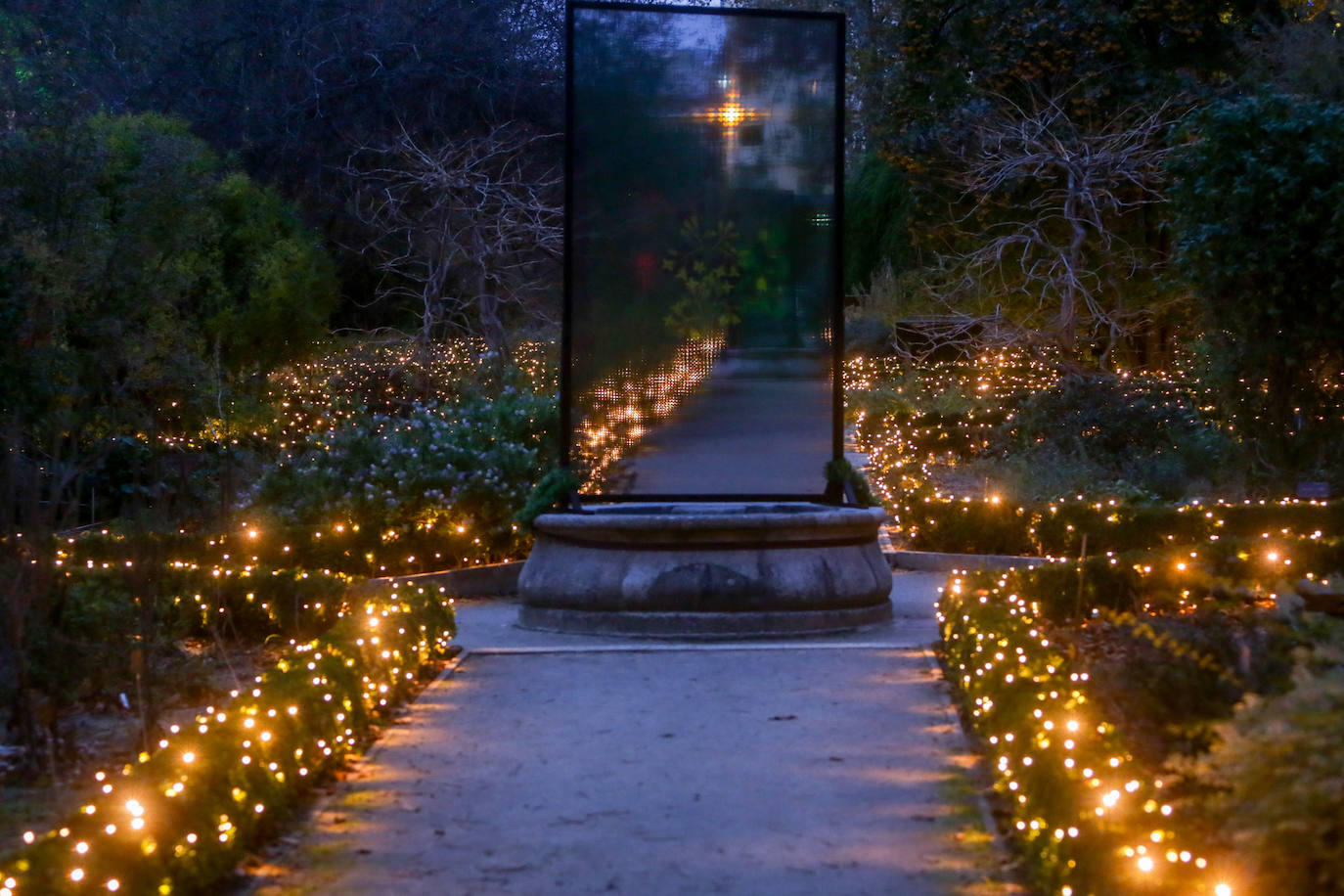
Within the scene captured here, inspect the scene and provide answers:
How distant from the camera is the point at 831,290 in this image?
34.8 ft

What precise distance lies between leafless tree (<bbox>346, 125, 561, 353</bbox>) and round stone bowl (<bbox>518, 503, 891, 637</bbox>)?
15537 mm

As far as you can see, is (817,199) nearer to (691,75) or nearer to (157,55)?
(691,75)

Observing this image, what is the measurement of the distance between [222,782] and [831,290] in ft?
22.5

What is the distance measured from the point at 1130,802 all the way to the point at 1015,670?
6.25 ft

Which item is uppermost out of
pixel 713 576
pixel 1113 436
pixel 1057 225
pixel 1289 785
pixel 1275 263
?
pixel 1057 225

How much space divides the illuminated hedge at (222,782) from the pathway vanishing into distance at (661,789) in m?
0.17

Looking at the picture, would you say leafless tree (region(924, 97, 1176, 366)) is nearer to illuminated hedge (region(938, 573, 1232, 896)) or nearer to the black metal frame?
the black metal frame

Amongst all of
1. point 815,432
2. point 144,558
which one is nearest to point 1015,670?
point 144,558

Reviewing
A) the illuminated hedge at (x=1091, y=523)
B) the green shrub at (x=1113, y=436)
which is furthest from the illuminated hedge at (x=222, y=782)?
the green shrub at (x=1113, y=436)

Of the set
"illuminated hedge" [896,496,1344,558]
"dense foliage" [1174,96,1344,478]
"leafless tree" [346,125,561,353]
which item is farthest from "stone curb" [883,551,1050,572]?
"leafless tree" [346,125,561,353]

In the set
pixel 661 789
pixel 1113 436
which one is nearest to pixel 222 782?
pixel 661 789

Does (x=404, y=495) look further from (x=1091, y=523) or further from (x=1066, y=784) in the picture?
(x=1066, y=784)

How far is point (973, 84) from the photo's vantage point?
23641 mm

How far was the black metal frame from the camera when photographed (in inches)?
409
